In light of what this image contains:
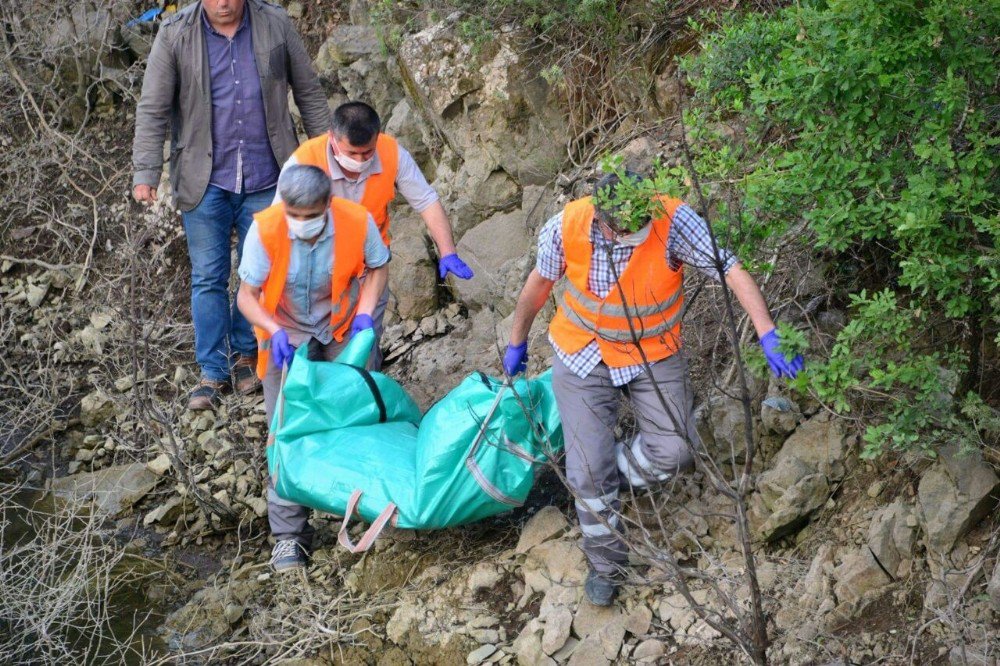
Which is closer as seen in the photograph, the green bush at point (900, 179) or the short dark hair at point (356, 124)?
the green bush at point (900, 179)

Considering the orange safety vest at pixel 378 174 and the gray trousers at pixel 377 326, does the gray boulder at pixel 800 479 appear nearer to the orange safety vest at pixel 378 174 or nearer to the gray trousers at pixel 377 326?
the gray trousers at pixel 377 326

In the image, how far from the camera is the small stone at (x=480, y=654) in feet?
14.0

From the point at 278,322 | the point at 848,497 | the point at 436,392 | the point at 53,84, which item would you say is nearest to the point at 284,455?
the point at 278,322

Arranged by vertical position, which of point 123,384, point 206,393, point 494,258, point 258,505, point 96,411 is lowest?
point 96,411

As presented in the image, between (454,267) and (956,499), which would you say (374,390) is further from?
(956,499)

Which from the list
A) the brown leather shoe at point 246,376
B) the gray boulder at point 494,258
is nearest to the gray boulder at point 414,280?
the gray boulder at point 494,258

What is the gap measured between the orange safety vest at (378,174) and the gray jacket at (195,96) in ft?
2.35

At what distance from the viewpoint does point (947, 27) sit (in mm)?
3230

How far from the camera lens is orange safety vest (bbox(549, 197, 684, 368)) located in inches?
153

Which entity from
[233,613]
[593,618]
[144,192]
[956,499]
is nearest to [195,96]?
[144,192]

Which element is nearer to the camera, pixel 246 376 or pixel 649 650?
pixel 649 650

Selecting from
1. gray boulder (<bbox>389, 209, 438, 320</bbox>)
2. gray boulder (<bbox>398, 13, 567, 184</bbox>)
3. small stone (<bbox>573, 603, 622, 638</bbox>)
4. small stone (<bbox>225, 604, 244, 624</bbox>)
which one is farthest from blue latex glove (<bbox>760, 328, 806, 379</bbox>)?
gray boulder (<bbox>389, 209, 438, 320</bbox>)

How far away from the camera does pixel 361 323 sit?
15.6 ft

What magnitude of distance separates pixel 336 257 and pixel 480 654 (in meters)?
1.65
